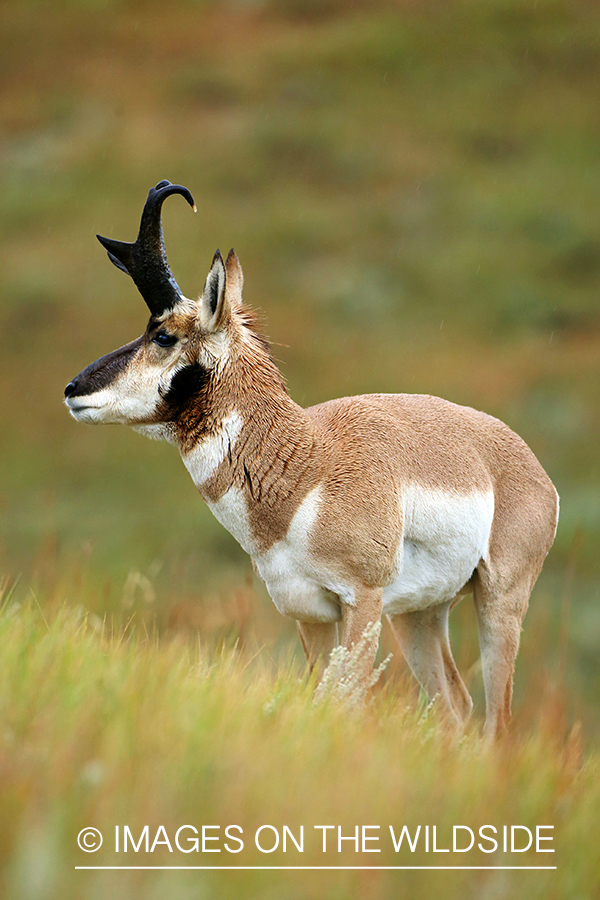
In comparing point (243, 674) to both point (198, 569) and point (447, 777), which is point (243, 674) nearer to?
point (447, 777)

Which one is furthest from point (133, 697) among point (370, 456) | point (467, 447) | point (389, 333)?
point (389, 333)

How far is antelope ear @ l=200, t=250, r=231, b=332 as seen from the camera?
5.72 meters

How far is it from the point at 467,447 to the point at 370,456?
671 mm

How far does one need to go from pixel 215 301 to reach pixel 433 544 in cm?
170

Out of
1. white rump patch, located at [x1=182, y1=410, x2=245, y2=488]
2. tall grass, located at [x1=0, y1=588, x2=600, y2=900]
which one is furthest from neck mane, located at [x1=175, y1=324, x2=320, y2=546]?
tall grass, located at [x1=0, y1=588, x2=600, y2=900]

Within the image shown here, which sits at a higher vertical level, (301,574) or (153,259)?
(153,259)

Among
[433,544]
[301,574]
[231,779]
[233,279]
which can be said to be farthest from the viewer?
[233,279]

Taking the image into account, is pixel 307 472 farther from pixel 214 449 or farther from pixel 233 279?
pixel 233 279

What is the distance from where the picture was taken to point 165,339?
5.94 m

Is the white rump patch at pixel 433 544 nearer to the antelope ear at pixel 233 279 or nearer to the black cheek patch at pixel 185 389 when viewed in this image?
the black cheek patch at pixel 185 389

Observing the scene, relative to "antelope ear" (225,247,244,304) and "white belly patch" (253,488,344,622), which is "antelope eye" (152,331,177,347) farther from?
"white belly patch" (253,488,344,622)

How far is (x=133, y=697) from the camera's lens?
177 inches

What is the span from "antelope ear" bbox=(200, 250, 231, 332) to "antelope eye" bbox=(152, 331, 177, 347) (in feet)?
0.54

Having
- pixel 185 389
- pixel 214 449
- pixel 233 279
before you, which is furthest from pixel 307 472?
pixel 233 279
